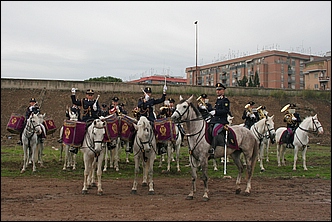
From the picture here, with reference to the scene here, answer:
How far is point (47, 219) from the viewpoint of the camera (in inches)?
292

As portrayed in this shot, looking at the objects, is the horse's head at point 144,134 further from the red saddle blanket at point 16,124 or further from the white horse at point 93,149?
the red saddle blanket at point 16,124

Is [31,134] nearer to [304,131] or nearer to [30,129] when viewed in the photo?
[30,129]

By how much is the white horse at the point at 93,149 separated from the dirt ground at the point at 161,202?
475 millimetres

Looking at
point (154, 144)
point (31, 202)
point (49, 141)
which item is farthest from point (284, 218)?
point (49, 141)

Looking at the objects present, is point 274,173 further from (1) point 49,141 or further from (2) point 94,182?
(1) point 49,141

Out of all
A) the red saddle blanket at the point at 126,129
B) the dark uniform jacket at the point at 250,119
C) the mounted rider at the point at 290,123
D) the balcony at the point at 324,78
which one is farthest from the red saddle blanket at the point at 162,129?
the balcony at the point at 324,78

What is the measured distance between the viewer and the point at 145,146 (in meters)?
10.9

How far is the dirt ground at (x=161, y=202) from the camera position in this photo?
7910 millimetres

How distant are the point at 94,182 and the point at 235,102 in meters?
36.6

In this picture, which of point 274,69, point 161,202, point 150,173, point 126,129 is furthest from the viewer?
point 274,69

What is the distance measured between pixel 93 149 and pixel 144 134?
1694 millimetres

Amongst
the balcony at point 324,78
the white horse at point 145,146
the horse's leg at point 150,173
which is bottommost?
the horse's leg at point 150,173

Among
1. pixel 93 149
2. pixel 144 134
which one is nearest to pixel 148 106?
pixel 144 134

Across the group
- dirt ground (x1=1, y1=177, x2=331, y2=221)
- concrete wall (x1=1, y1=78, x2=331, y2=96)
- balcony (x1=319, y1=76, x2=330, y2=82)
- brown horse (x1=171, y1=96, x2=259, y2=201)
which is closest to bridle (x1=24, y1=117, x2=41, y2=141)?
dirt ground (x1=1, y1=177, x2=331, y2=221)
